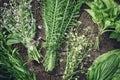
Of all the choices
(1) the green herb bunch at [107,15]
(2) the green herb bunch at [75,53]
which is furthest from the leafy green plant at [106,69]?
(1) the green herb bunch at [107,15]

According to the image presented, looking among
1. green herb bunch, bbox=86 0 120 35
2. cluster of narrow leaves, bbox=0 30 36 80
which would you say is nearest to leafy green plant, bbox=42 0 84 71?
green herb bunch, bbox=86 0 120 35

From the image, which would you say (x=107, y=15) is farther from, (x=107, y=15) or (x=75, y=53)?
(x=75, y=53)

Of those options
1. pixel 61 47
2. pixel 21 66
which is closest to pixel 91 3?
pixel 61 47

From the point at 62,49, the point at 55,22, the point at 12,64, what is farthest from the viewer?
the point at 62,49

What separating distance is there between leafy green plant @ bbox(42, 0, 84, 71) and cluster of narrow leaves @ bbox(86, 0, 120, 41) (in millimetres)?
167

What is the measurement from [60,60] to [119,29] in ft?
1.63

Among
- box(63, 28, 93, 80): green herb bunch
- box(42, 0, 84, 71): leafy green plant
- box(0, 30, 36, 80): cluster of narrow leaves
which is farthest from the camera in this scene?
box(42, 0, 84, 71): leafy green plant

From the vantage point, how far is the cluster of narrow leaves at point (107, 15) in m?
2.40

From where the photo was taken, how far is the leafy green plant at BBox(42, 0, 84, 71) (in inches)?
92.6

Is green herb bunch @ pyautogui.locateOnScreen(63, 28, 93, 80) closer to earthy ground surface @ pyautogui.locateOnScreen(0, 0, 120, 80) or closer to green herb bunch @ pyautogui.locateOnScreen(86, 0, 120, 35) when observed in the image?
earthy ground surface @ pyautogui.locateOnScreen(0, 0, 120, 80)

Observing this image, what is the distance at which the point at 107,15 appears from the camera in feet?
7.87

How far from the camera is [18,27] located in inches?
91.8

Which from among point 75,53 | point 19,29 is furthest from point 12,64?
point 75,53

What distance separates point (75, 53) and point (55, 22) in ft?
0.93
